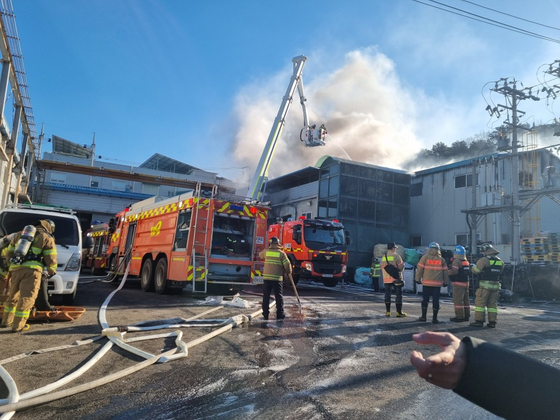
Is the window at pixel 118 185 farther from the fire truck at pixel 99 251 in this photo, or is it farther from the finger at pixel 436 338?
the finger at pixel 436 338

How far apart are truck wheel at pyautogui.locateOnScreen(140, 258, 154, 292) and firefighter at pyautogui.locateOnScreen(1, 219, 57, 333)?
5290 mm

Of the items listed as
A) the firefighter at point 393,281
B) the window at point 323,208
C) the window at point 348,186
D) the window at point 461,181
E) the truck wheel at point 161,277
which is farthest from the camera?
the window at point 323,208

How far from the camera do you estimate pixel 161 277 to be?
33.6ft

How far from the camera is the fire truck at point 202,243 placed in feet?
30.3

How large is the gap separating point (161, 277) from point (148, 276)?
0.81 m

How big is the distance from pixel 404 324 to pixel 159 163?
151 feet

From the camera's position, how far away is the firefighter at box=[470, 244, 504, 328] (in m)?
7.62

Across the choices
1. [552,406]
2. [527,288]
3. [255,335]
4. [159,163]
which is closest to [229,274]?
[255,335]

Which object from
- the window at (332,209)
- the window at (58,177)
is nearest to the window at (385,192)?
Result: the window at (332,209)

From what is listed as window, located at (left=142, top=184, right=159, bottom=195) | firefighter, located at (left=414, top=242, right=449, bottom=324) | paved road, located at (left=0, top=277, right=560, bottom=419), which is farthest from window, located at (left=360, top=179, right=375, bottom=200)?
window, located at (left=142, top=184, right=159, bottom=195)

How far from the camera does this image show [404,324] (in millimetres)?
7297

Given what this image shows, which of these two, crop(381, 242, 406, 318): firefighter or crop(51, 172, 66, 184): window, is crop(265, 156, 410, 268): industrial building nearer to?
crop(381, 242, 406, 318): firefighter

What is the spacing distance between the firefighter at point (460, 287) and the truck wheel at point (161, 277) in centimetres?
664

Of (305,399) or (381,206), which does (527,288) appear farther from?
(305,399)
